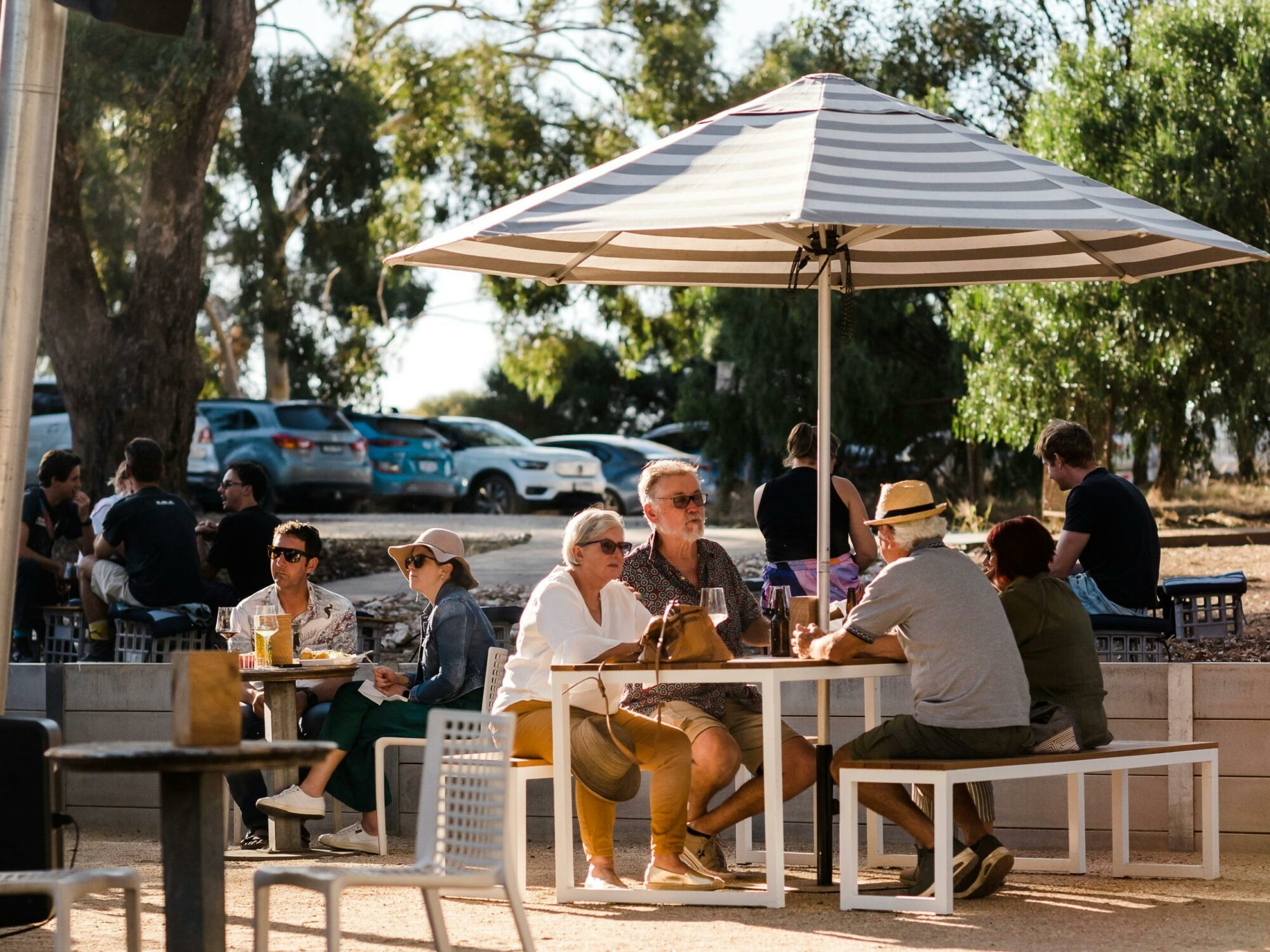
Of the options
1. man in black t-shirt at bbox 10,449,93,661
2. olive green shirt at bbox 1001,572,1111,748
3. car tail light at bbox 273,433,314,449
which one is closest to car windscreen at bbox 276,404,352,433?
car tail light at bbox 273,433,314,449

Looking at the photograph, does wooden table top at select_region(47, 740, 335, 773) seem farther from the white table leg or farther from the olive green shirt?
the olive green shirt

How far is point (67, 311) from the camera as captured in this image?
1397 centimetres

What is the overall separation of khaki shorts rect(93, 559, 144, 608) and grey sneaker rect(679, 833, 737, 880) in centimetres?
382

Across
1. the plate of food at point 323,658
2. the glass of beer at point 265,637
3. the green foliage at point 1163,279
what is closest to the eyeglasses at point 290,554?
the plate of food at point 323,658

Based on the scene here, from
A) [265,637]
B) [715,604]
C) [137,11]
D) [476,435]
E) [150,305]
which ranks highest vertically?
[137,11]

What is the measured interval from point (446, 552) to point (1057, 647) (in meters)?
2.46

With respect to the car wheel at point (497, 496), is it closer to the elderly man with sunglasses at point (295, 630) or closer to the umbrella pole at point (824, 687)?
the elderly man with sunglasses at point (295, 630)

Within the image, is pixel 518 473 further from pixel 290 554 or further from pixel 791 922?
pixel 791 922

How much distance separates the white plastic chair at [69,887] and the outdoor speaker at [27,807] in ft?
0.76

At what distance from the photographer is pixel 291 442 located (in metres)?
21.4

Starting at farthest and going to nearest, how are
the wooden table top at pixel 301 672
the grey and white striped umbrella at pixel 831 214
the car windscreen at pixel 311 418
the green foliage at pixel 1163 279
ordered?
1. the car windscreen at pixel 311 418
2. the green foliage at pixel 1163 279
3. the wooden table top at pixel 301 672
4. the grey and white striped umbrella at pixel 831 214

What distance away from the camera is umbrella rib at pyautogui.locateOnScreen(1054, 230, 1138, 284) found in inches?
270

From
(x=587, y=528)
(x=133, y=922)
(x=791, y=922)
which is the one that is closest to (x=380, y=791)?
(x=587, y=528)

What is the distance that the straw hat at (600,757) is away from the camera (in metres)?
6.11
